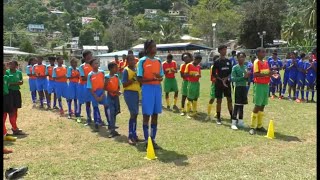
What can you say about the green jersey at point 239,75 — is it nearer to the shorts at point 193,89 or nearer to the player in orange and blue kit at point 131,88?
the shorts at point 193,89

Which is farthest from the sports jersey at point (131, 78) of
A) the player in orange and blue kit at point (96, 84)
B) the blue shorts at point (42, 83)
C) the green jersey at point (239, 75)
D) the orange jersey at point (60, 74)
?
the blue shorts at point (42, 83)

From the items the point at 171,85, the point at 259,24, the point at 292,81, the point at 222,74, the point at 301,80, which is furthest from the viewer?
the point at 259,24

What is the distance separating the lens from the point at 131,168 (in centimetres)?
649

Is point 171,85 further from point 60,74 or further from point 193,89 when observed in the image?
point 60,74

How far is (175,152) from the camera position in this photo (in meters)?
7.48

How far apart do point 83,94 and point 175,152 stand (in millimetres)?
4006

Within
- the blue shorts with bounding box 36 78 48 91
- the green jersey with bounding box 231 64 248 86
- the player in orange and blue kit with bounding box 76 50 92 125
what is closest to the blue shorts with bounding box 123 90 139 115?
the player in orange and blue kit with bounding box 76 50 92 125

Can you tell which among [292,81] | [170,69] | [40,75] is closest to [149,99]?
[170,69]

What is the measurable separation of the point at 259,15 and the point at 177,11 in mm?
126461

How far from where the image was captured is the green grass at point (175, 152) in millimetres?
6203

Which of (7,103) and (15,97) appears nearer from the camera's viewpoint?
(7,103)

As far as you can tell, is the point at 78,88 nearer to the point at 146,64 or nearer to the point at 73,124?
the point at 73,124

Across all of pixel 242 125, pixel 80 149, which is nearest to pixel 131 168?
pixel 80 149

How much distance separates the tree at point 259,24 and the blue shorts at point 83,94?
4711 centimetres
